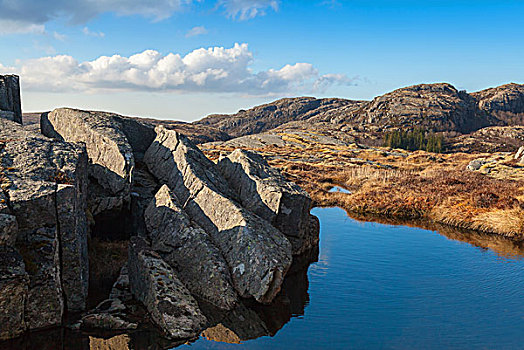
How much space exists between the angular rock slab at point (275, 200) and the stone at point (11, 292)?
939cm

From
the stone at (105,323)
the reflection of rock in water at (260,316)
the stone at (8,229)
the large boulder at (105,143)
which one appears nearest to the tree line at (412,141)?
the large boulder at (105,143)

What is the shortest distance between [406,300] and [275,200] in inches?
251

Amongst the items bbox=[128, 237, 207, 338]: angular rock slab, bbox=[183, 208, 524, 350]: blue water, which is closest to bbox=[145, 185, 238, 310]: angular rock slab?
bbox=[128, 237, 207, 338]: angular rock slab

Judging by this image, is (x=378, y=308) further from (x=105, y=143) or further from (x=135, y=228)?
(x=105, y=143)

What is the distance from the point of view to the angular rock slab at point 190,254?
12.7 m

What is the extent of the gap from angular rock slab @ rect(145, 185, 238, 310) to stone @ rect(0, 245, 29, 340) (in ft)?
15.1

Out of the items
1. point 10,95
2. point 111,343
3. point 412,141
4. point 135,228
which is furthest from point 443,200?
point 412,141

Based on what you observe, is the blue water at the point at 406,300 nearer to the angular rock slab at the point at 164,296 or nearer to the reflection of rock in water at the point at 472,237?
the angular rock slab at the point at 164,296

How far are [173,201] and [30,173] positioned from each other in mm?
4929

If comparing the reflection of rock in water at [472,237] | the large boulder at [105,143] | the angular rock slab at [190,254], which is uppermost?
the large boulder at [105,143]

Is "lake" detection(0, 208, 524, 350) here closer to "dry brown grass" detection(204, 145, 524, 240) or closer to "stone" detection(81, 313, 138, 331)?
"stone" detection(81, 313, 138, 331)

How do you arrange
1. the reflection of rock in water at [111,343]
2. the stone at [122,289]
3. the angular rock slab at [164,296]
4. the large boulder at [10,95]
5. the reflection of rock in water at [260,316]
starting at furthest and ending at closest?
the large boulder at [10,95] < the stone at [122,289] < the reflection of rock in water at [260,316] < the angular rock slab at [164,296] < the reflection of rock in water at [111,343]

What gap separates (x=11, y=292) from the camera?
9.50 metres

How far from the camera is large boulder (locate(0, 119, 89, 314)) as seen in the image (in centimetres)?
1031
